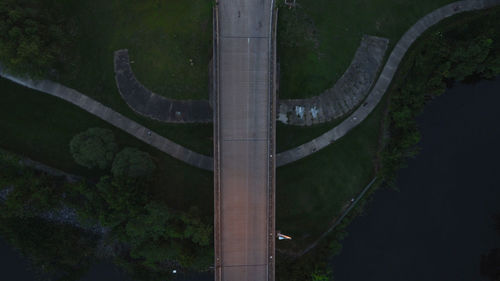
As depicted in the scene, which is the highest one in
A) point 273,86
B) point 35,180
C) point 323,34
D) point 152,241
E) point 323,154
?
point 323,34

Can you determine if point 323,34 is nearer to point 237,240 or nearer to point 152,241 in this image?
point 237,240

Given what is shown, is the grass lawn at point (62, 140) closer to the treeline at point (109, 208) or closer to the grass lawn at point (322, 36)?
the treeline at point (109, 208)

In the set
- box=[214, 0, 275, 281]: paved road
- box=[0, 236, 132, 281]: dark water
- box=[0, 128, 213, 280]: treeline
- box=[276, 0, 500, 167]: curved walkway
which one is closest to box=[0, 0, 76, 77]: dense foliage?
box=[0, 128, 213, 280]: treeline

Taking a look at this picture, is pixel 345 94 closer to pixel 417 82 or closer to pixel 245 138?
pixel 417 82

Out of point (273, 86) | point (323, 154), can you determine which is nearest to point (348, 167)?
point (323, 154)

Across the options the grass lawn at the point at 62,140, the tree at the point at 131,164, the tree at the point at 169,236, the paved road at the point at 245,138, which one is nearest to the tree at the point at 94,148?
the tree at the point at 131,164

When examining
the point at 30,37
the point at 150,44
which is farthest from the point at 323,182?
the point at 30,37

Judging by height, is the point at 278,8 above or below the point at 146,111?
above
